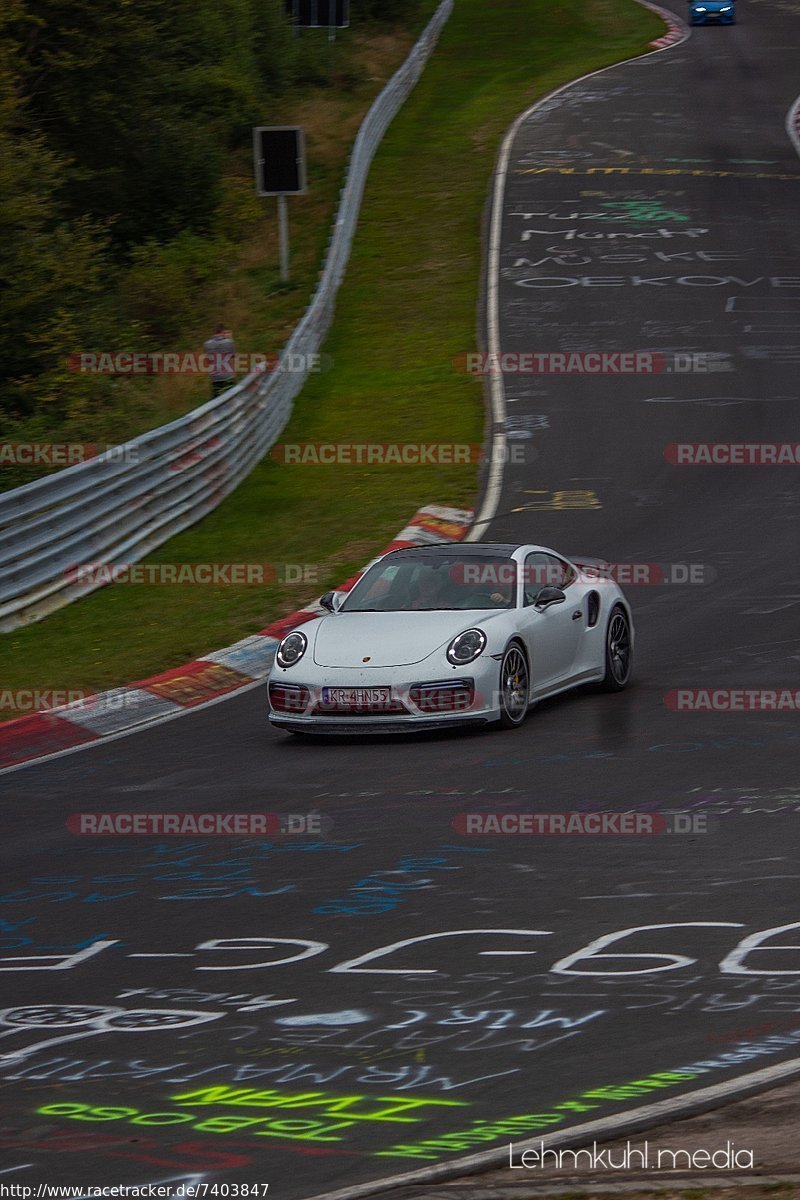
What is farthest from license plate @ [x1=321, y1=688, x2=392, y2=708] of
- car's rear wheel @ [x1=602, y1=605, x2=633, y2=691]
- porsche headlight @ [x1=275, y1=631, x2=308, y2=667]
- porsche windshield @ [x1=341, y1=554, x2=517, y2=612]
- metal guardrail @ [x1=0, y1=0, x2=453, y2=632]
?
metal guardrail @ [x1=0, y1=0, x2=453, y2=632]

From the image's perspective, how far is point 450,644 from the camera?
40.5 feet

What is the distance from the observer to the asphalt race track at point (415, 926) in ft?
17.8

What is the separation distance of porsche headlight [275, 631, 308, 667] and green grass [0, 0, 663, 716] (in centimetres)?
247

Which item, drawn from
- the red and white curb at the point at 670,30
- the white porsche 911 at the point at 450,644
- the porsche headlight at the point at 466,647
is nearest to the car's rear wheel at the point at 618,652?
the white porsche 911 at the point at 450,644

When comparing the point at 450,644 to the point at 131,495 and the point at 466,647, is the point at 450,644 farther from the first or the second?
the point at 131,495

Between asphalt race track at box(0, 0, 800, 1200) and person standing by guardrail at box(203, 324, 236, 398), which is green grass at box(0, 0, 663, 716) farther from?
asphalt race track at box(0, 0, 800, 1200)

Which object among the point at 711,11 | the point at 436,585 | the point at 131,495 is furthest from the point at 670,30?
the point at 436,585

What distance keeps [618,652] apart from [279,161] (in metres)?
17.5

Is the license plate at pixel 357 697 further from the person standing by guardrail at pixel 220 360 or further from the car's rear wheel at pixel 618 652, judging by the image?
the person standing by guardrail at pixel 220 360

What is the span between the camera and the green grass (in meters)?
16.6

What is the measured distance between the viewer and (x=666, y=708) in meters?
13.0

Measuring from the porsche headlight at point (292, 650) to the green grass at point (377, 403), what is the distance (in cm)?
247

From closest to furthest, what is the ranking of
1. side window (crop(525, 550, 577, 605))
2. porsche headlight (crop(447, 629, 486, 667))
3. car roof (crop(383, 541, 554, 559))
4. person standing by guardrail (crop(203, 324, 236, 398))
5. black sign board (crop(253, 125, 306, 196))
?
porsche headlight (crop(447, 629, 486, 667)) → side window (crop(525, 550, 577, 605)) → car roof (crop(383, 541, 554, 559)) → person standing by guardrail (crop(203, 324, 236, 398)) → black sign board (crop(253, 125, 306, 196))

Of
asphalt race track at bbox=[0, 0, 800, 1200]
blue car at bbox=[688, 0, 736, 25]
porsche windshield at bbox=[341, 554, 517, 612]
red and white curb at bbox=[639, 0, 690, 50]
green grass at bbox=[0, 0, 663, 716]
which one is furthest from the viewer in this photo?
blue car at bbox=[688, 0, 736, 25]
